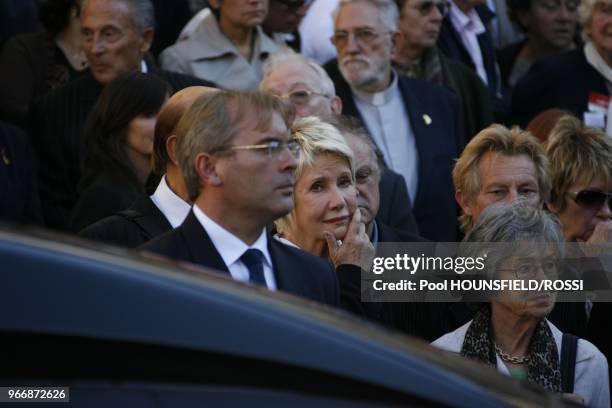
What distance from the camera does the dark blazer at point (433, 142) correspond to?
332 inches

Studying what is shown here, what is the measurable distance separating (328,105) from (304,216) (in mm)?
2004

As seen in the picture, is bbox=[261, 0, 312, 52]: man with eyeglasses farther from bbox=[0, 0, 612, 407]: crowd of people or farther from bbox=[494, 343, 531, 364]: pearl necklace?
bbox=[494, 343, 531, 364]: pearl necklace

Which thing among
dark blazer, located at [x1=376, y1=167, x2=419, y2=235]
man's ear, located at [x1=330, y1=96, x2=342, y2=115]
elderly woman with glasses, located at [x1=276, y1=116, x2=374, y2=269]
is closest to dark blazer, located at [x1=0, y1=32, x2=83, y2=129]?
man's ear, located at [x1=330, y1=96, x2=342, y2=115]

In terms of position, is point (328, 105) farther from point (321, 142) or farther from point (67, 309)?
point (67, 309)

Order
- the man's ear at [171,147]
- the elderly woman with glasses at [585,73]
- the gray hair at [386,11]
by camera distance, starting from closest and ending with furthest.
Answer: the man's ear at [171,147], the gray hair at [386,11], the elderly woman with glasses at [585,73]

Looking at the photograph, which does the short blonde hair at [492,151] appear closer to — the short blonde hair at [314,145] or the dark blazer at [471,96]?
the short blonde hair at [314,145]

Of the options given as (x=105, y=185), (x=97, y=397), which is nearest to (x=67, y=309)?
(x=97, y=397)

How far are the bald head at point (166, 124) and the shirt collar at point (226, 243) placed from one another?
1.29 meters

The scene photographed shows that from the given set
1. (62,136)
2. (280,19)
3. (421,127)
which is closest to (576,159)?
(421,127)

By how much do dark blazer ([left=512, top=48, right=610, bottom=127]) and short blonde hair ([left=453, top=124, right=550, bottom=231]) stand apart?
252 cm

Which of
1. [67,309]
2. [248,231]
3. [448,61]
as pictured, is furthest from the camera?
[448,61]

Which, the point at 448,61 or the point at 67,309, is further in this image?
the point at 448,61

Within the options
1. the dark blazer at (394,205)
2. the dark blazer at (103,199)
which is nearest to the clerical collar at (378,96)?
the dark blazer at (394,205)

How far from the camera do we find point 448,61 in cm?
973
